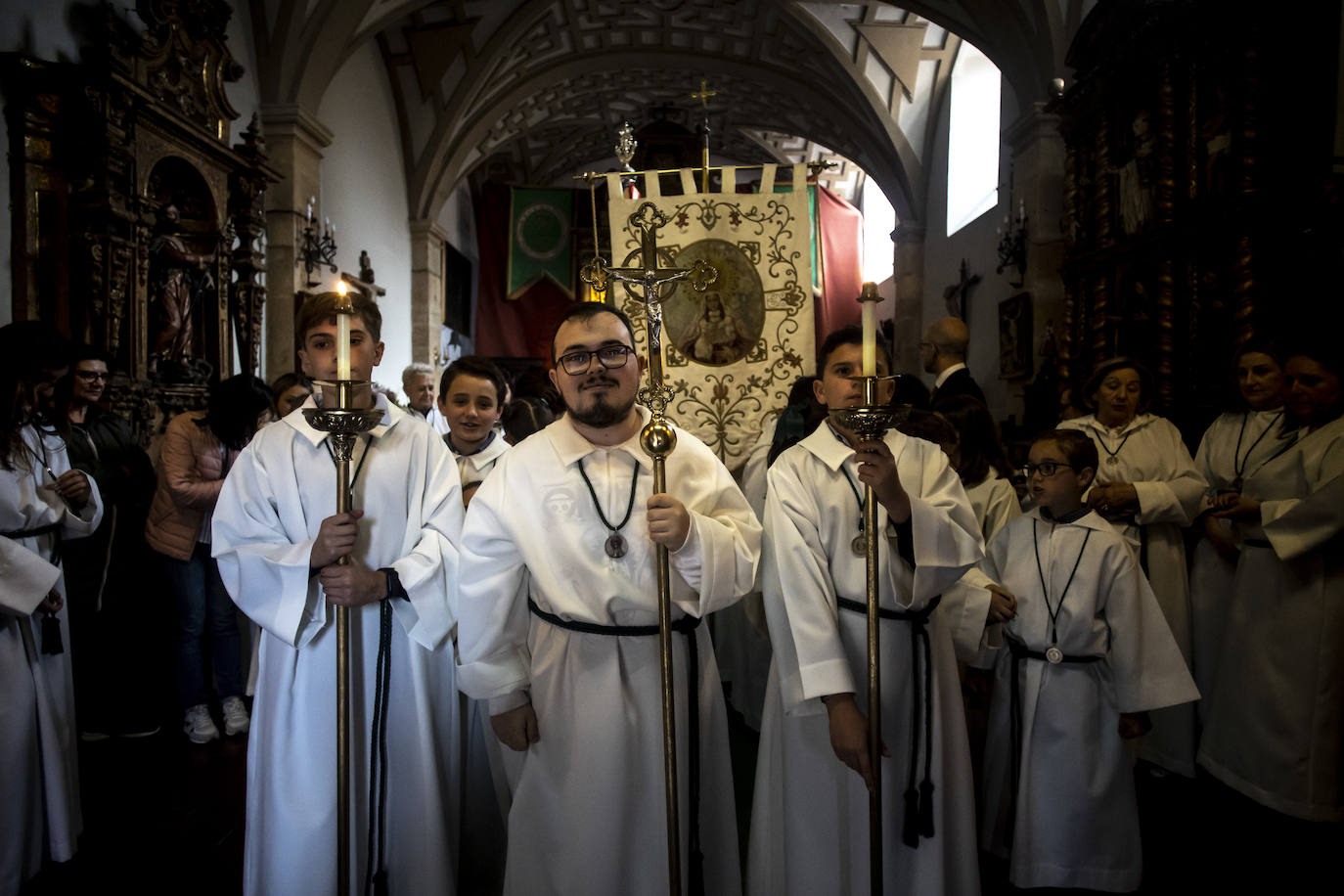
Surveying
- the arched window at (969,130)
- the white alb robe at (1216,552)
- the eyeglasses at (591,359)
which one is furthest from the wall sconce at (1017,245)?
the eyeglasses at (591,359)

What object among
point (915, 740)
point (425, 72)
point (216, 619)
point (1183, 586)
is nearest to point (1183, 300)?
point (1183, 586)

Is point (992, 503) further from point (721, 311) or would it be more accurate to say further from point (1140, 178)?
point (1140, 178)

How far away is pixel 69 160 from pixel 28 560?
3220mm

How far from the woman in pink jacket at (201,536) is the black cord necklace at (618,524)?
281cm

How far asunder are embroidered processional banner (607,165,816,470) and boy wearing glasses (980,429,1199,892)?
178cm

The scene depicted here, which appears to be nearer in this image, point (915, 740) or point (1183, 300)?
point (915, 740)

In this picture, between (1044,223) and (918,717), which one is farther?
(1044,223)

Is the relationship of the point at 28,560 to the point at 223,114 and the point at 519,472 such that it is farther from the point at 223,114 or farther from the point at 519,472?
the point at 223,114

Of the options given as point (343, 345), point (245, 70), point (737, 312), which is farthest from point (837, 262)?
point (343, 345)

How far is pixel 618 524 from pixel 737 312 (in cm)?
251

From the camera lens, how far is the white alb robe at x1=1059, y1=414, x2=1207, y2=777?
3.63 metres

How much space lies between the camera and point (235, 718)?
413cm

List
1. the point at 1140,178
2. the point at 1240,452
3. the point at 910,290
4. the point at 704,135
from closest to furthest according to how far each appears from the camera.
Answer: the point at 704,135 → the point at 1240,452 → the point at 1140,178 → the point at 910,290

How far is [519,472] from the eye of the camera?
2.12 m
